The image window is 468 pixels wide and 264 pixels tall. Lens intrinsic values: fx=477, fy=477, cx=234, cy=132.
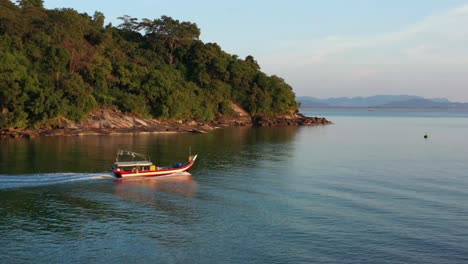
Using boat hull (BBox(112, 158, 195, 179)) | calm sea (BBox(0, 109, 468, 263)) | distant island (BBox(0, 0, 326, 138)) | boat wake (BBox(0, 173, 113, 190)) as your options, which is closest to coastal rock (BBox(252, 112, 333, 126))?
distant island (BBox(0, 0, 326, 138))

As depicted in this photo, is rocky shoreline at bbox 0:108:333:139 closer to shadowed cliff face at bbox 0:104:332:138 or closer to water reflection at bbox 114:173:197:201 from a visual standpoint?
shadowed cliff face at bbox 0:104:332:138

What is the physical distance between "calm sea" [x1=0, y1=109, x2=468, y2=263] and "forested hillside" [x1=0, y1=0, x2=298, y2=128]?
34610 mm

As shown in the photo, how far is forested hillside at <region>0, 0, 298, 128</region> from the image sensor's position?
10256 centimetres

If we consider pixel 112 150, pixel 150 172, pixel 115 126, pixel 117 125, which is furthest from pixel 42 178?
pixel 117 125

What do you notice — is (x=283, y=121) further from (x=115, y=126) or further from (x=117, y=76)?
(x=115, y=126)

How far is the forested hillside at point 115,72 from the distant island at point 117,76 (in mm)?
231

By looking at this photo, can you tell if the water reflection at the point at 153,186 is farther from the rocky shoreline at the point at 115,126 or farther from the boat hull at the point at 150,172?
the rocky shoreline at the point at 115,126

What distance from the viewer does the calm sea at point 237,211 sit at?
31.0m

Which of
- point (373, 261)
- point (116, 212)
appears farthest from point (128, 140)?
point (373, 261)

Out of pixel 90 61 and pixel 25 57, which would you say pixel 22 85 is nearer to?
pixel 25 57

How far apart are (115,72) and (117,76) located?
2049mm

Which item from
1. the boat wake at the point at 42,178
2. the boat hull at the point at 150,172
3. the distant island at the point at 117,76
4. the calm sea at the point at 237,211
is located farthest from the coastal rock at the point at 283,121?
the boat wake at the point at 42,178

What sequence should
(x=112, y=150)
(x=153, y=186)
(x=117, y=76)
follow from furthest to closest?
(x=117, y=76) → (x=112, y=150) → (x=153, y=186)

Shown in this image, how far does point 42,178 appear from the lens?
171 feet
